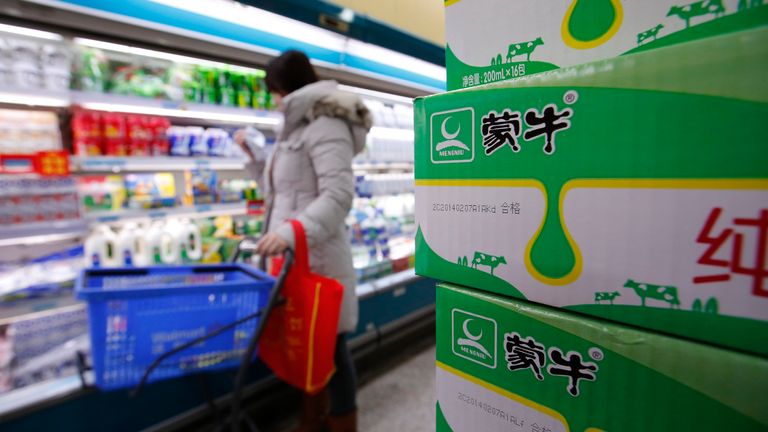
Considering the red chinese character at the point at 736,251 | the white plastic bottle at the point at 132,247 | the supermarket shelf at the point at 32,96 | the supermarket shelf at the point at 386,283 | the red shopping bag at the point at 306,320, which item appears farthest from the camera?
the supermarket shelf at the point at 386,283

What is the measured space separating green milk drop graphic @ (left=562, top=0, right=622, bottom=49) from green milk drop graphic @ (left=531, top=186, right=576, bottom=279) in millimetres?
208

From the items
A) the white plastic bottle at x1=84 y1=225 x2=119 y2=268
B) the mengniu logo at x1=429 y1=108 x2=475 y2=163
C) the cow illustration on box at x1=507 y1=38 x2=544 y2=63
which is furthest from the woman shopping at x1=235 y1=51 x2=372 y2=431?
the cow illustration on box at x1=507 y1=38 x2=544 y2=63

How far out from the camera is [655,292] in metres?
0.48

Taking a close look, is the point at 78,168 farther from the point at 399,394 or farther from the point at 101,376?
the point at 399,394

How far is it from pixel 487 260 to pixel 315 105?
1.36 metres

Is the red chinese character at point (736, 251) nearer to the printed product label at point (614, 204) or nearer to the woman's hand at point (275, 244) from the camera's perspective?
the printed product label at point (614, 204)

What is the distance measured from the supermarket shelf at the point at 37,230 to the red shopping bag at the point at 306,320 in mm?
1146

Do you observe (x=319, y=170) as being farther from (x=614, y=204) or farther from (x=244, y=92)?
(x=614, y=204)

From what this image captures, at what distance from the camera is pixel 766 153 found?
389 mm

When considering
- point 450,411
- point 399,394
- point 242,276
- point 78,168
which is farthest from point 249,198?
point 450,411

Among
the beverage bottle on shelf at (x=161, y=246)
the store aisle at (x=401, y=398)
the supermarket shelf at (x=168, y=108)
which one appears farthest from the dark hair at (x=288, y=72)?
the store aisle at (x=401, y=398)

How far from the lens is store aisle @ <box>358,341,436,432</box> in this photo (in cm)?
230

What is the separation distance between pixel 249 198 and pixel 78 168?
1007 mm

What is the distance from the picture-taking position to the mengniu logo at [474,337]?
65 cm
